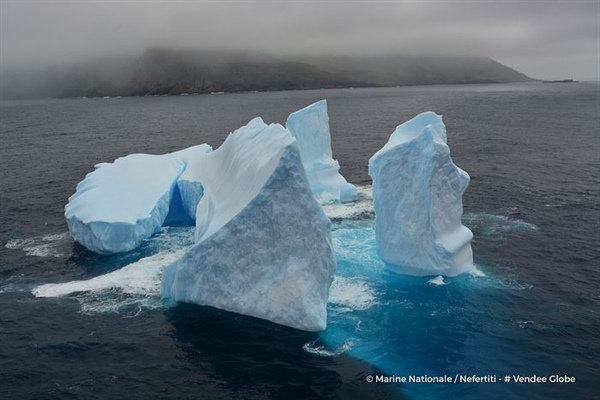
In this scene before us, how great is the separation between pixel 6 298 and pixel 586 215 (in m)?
40.6

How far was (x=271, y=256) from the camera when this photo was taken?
85.3 feet

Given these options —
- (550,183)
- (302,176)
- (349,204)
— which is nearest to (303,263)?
(302,176)

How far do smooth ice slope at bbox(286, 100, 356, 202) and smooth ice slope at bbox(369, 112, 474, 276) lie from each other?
14.4 m

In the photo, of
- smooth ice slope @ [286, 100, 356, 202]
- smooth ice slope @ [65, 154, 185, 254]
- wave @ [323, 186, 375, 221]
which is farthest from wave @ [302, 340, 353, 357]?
smooth ice slope @ [286, 100, 356, 202]

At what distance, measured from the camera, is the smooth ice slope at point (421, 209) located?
98.1 ft

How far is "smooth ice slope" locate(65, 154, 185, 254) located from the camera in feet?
112

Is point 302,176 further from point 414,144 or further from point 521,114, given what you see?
point 521,114

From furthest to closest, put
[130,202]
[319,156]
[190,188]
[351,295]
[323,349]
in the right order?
[319,156] < [190,188] < [130,202] < [351,295] < [323,349]

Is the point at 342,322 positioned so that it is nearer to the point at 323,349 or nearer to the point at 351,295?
the point at 323,349

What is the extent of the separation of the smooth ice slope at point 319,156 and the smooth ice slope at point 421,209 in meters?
14.4

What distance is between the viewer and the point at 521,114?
114375 millimetres

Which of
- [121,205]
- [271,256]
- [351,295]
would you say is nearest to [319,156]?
[121,205]

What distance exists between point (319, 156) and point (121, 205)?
18.1 metres

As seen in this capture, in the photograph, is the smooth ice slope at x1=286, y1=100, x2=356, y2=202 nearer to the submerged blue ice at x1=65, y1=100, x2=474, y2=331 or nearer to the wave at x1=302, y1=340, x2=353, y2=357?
the submerged blue ice at x1=65, y1=100, x2=474, y2=331
